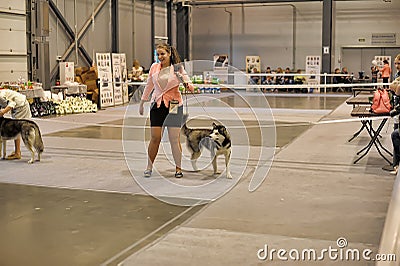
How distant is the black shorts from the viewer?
648 centimetres

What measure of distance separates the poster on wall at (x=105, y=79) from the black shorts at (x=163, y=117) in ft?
33.9

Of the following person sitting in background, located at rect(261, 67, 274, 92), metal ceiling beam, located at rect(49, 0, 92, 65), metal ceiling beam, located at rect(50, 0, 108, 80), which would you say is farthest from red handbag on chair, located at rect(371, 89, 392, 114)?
person sitting in background, located at rect(261, 67, 274, 92)

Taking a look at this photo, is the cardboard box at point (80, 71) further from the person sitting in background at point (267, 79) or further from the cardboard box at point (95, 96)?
the person sitting in background at point (267, 79)

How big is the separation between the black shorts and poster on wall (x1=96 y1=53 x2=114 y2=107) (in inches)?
407

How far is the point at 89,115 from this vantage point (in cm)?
1472

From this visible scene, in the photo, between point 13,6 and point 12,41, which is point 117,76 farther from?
point 13,6

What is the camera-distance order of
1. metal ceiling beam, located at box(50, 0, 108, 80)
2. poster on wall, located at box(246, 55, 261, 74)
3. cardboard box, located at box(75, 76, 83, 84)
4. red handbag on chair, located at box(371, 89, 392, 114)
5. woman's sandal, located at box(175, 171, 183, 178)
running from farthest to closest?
1. poster on wall, located at box(246, 55, 261, 74)
2. metal ceiling beam, located at box(50, 0, 108, 80)
3. cardboard box, located at box(75, 76, 83, 84)
4. red handbag on chair, located at box(371, 89, 392, 114)
5. woman's sandal, located at box(175, 171, 183, 178)

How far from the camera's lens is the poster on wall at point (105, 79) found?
54.7ft

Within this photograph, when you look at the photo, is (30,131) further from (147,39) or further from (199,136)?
(147,39)

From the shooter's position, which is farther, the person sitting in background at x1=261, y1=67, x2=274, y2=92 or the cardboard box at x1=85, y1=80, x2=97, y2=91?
the person sitting in background at x1=261, y1=67, x2=274, y2=92

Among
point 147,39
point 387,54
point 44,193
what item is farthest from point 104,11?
point 44,193

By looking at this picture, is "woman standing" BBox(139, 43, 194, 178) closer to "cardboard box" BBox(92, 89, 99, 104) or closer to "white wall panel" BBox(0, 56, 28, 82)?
"white wall panel" BBox(0, 56, 28, 82)

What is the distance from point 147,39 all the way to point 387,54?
34.2ft

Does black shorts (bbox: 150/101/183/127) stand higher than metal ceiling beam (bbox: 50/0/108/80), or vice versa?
metal ceiling beam (bbox: 50/0/108/80)
